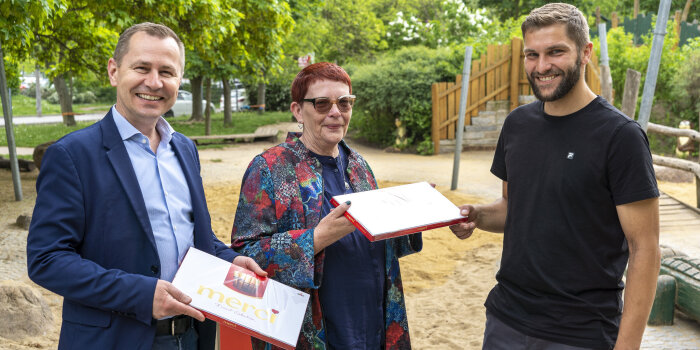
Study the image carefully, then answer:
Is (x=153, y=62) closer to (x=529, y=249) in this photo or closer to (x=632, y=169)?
(x=529, y=249)

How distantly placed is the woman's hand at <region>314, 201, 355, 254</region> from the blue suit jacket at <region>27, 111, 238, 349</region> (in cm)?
59

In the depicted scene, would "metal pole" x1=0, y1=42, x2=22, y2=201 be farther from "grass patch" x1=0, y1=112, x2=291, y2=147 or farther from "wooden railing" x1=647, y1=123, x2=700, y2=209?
"wooden railing" x1=647, y1=123, x2=700, y2=209

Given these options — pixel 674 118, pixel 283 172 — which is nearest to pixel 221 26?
pixel 283 172

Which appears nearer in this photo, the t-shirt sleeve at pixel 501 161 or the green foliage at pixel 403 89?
the t-shirt sleeve at pixel 501 161

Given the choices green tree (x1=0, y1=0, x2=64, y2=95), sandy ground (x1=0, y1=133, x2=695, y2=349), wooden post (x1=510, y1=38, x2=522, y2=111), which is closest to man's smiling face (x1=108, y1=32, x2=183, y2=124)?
sandy ground (x1=0, y1=133, x2=695, y2=349)

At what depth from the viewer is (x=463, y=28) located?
22.5 meters

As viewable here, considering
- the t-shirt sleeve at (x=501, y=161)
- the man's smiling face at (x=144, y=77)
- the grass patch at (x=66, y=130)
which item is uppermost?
the man's smiling face at (x=144, y=77)

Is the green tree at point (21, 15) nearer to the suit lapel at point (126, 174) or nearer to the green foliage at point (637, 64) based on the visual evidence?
the suit lapel at point (126, 174)

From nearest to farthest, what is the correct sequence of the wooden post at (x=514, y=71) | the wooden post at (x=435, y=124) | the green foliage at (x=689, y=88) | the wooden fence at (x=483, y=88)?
the green foliage at (x=689, y=88), the wooden post at (x=435, y=124), the wooden fence at (x=483, y=88), the wooden post at (x=514, y=71)

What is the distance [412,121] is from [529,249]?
13271 mm

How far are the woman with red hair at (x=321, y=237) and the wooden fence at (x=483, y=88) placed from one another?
12628mm

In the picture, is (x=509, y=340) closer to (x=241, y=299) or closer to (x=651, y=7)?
(x=241, y=299)

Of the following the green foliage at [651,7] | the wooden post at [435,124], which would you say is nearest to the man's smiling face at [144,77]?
the wooden post at [435,124]

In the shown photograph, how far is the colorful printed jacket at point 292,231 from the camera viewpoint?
218 cm
